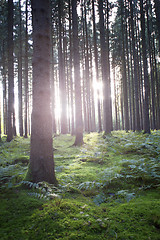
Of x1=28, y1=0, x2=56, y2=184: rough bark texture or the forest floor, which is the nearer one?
the forest floor

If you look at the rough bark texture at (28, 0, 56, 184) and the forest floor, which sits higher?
the rough bark texture at (28, 0, 56, 184)

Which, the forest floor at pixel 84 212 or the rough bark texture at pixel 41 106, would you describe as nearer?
the forest floor at pixel 84 212

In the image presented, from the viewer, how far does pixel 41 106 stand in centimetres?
355

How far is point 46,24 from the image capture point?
12.2ft

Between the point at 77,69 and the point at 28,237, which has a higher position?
the point at 77,69

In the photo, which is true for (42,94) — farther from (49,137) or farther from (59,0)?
(59,0)

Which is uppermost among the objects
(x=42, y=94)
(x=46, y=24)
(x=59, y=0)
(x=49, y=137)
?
(x=59, y=0)

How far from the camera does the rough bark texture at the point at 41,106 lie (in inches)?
135

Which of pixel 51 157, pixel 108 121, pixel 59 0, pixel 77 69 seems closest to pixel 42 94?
pixel 51 157

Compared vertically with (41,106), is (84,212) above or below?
below

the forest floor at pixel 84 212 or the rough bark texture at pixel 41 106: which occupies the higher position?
the rough bark texture at pixel 41 106

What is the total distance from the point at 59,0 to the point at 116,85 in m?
17.7

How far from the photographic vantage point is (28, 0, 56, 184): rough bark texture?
3.42m

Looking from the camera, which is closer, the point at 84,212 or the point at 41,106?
the point at 84,212
